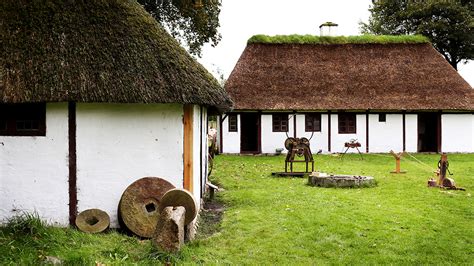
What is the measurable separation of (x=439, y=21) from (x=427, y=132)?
35.3ft

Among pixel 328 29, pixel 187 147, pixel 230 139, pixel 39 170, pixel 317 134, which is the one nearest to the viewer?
pixel 39 170

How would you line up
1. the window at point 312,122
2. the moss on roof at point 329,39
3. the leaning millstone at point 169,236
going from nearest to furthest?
the leaning millstone at point 169,236
the window at point 312,122
the moss on roof at point 329,39

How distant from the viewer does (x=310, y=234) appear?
9.18m

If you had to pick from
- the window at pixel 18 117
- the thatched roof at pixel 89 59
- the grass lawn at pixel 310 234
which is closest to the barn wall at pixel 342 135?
the grass lawn at pixel 310 234

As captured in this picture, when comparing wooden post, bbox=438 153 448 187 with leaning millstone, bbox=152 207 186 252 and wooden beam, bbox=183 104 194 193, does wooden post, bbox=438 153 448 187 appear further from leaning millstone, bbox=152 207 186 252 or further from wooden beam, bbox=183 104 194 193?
leaning millstone, bbox=152 207 186 252

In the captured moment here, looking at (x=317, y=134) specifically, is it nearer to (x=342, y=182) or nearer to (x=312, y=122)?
(x=312, y=122)

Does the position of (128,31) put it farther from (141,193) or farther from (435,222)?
(435,222)

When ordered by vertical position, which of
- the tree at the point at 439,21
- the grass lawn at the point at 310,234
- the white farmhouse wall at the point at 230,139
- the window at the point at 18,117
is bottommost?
the grass lawn at the point at 310,234

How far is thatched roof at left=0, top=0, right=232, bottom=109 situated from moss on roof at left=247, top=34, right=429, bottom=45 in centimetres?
2001

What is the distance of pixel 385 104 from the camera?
86.9ft

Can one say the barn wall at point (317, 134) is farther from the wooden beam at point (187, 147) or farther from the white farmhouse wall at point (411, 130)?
the wooden beam at point (187, 147)

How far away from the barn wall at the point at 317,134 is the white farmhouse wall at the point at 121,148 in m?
18.0

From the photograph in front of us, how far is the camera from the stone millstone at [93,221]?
8852 mm

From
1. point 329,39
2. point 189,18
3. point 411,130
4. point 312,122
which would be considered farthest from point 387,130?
point 189,18
